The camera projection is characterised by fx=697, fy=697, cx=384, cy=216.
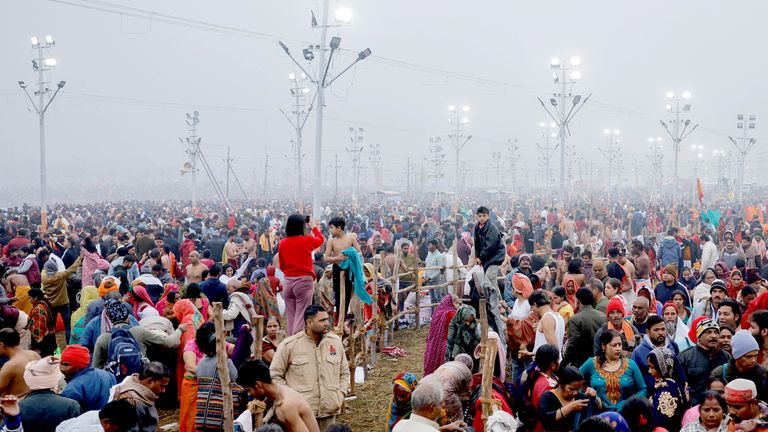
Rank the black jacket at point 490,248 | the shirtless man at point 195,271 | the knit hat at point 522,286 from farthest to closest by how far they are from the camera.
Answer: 1. the shirtless man at point 195,271
2. the black jacket at point 490,248
3. the knit hat at point 522,286

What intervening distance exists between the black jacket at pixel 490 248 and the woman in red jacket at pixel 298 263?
80.8 inches

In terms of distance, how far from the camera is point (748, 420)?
4.43 m

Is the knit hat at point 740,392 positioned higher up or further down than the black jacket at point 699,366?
higher up

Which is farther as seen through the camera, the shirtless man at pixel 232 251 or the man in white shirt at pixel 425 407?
the shirtless man at pixel 232 251

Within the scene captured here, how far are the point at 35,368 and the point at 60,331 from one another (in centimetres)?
779

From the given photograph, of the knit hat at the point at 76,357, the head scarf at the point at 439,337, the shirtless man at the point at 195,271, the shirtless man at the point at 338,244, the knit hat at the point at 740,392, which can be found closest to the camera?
the knit hat at the point at 740,392

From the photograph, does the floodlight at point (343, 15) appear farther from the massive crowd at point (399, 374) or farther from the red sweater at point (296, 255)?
the red sweater at point (296, 255)

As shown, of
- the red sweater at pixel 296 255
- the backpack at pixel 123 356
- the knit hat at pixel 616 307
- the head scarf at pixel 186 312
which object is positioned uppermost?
the red sweater at pixel 296 255

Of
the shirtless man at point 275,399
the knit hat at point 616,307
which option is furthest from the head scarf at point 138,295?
the knit hat at point 616,307

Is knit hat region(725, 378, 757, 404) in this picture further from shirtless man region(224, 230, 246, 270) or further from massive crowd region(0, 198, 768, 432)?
shirtless man region(224, 230, 246, 270)

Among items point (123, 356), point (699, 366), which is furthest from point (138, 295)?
point (699, 366)

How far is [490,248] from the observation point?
28.5 feet

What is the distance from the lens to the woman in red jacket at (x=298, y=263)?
26.8 feet

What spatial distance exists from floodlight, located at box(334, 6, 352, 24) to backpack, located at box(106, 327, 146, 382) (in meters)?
12.3
